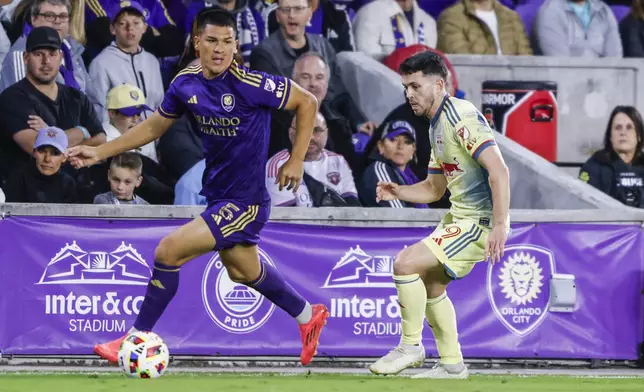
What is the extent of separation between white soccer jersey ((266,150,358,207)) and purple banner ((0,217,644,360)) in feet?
2.29

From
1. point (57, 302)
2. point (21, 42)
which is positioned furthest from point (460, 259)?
point (21, 42)

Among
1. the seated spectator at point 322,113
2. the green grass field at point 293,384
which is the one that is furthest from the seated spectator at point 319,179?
the green grass field at point 293,384

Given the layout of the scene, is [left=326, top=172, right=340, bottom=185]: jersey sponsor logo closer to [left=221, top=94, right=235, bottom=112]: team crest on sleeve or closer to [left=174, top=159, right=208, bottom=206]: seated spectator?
[left=174, top=159, right=208, bottom=206]: seated spectator

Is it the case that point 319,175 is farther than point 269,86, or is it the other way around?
point 319,175

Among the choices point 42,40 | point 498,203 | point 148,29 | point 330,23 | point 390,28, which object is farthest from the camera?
point 390,28

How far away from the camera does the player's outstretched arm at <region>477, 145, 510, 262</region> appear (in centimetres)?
795

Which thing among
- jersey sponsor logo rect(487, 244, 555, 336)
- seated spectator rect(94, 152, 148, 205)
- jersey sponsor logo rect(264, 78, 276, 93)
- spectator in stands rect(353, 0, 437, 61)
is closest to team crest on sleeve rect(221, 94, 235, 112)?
jersey sponsor logo rect(264, 78, 276, 93)

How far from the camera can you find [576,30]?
14531mm

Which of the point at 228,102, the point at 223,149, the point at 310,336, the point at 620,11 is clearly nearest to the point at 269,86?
the point at 228,102

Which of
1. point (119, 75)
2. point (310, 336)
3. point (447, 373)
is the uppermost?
point (119, 75)

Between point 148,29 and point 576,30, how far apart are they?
15.8 feet

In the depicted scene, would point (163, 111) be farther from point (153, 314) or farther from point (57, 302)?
point (57, 302)

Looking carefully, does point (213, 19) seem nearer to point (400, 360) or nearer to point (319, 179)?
point (400, 360)

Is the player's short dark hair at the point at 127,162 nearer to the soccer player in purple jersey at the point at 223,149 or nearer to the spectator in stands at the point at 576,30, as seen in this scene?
the soccer player in purple jersey at the point at 223,149
